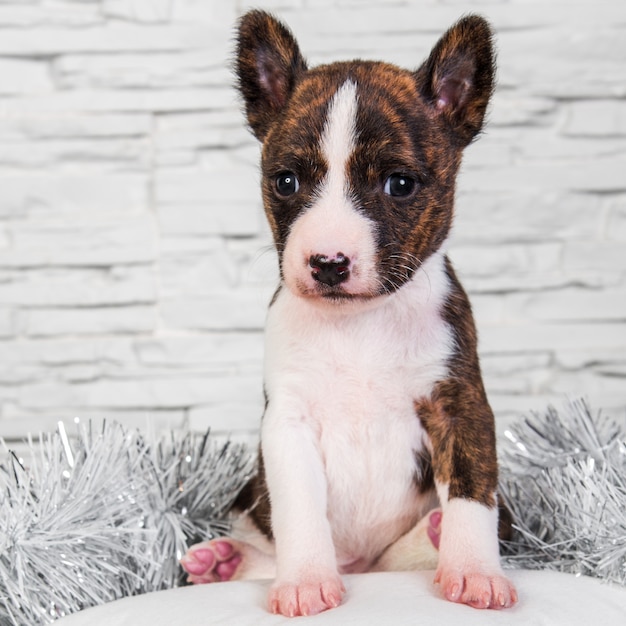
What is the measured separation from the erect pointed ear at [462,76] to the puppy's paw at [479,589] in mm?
923

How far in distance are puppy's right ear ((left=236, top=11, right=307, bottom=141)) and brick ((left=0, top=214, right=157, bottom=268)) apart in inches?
61.0

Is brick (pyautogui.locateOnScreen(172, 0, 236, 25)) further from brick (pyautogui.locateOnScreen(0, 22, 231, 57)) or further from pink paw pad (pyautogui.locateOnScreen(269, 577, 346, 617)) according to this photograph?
pink paw pad (pyautogui.locateOnScreen(269, 577, 346, 617))

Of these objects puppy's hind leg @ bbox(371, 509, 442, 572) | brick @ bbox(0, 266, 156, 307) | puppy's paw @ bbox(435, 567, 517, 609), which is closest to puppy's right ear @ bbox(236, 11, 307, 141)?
puppy's hind leg @ bbox(371, 509, 442, 572)

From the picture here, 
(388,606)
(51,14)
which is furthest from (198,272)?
(388,606)

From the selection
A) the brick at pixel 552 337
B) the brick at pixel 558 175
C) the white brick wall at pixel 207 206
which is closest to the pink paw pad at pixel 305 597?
the white brick wall at pixel 207 206

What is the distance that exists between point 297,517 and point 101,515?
1.46 ft

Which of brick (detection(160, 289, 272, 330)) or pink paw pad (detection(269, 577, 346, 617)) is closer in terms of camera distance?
pink paw pad (detection(269, 577, 346, 617))

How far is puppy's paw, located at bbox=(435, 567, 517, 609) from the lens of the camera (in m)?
1.83

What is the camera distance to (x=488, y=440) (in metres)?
2.08

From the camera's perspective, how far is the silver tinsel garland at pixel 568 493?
2.06 metres

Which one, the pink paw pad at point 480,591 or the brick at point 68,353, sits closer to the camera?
the pink paw pad at point 480,591

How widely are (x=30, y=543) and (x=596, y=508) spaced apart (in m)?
1.15

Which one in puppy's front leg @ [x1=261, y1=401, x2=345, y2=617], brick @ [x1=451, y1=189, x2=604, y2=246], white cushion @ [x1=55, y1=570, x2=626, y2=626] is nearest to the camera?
white cushion @ [x1=55, y1=570, x2=626, y2=626]

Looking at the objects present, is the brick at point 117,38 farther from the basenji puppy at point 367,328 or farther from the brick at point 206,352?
the basenji puppy at point 367,328
